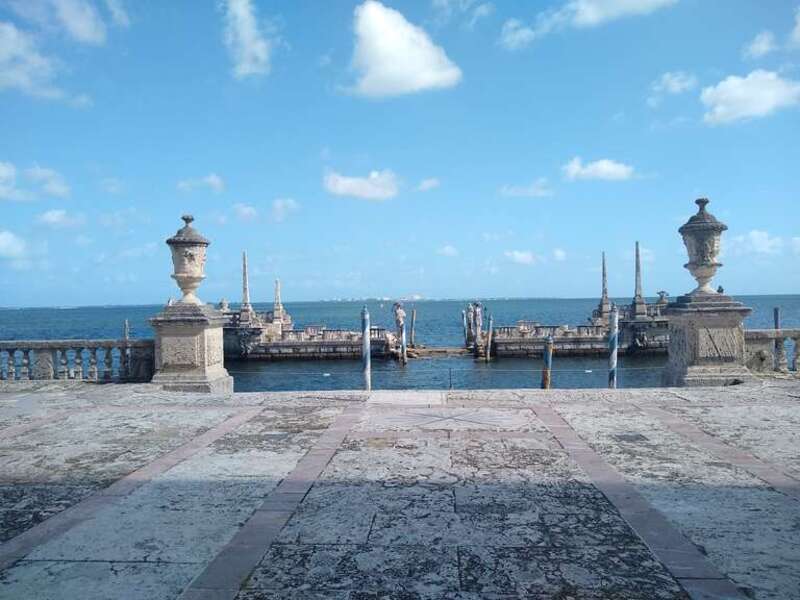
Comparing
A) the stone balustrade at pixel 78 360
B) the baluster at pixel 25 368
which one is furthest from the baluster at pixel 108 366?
the baluster at pixel 25 368

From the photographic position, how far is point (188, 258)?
809 centimetres

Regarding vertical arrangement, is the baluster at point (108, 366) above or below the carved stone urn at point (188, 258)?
below

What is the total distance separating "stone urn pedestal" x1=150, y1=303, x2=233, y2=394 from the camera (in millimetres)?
7977

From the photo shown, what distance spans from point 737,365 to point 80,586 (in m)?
7.86

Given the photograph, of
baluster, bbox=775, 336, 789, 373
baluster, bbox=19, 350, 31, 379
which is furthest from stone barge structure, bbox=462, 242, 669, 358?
baluster, bbox=19, 350, 31, 379

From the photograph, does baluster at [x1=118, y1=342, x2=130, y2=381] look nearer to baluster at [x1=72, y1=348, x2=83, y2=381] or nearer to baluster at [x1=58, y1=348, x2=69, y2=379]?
baluster at [x1=72, y1=348, x2=83, y2=381]

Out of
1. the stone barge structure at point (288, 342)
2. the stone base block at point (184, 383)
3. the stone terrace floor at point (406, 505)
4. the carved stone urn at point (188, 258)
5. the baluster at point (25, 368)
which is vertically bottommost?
the stone barge structure at point (288, 342)

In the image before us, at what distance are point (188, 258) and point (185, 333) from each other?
1.05m

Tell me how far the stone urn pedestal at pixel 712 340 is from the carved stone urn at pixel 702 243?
23 cm

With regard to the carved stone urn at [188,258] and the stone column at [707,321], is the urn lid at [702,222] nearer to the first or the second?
the stone column at [707,321]

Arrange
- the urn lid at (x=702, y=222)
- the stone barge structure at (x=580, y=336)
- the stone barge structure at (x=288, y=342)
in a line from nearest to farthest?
1. the urn lid at (x=702, y=222)
2. the stone barge structure at (x=580, y=336)
3. the stone barge structure at (x=288, y=342)

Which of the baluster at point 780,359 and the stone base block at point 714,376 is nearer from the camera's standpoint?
the stone base block at point 714,376

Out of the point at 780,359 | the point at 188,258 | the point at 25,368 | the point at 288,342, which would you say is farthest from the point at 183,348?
the point at 288,342

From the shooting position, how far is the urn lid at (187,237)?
26.3 ft
